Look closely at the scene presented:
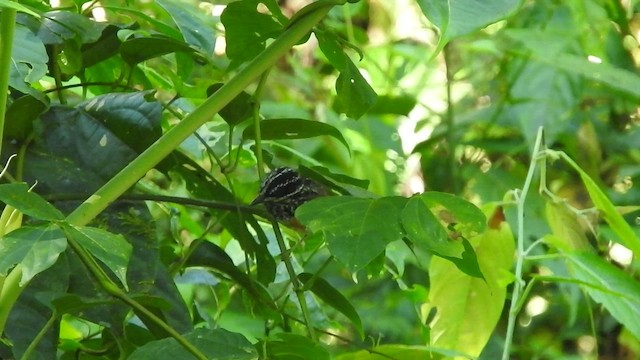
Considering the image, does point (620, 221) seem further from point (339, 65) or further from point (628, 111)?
point (628, 111)

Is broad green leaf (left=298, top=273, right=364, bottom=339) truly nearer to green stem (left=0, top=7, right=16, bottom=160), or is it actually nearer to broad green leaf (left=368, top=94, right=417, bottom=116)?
green stem (left=0, top=7, right=16, bottom=160)

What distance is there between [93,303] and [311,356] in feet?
0.31

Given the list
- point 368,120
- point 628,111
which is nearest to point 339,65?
point 368,120

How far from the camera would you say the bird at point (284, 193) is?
0.48m

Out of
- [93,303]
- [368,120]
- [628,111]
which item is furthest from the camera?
[628,111]

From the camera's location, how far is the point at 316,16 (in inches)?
16.8

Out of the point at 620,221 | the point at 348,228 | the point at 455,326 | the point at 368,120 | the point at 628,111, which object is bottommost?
the point at 628,111

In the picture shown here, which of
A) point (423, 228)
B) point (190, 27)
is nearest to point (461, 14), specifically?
point (423, 228)

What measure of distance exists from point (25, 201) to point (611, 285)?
1.08 feet

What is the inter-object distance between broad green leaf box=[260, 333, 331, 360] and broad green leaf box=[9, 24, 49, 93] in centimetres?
16

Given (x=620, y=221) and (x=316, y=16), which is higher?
(x=316, y=16)

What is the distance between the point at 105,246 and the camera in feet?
1.20

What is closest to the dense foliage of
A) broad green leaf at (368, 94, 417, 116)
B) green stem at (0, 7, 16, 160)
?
green stem at (0, 7, 16, 160)

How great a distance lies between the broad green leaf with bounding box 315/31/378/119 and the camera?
49cm
